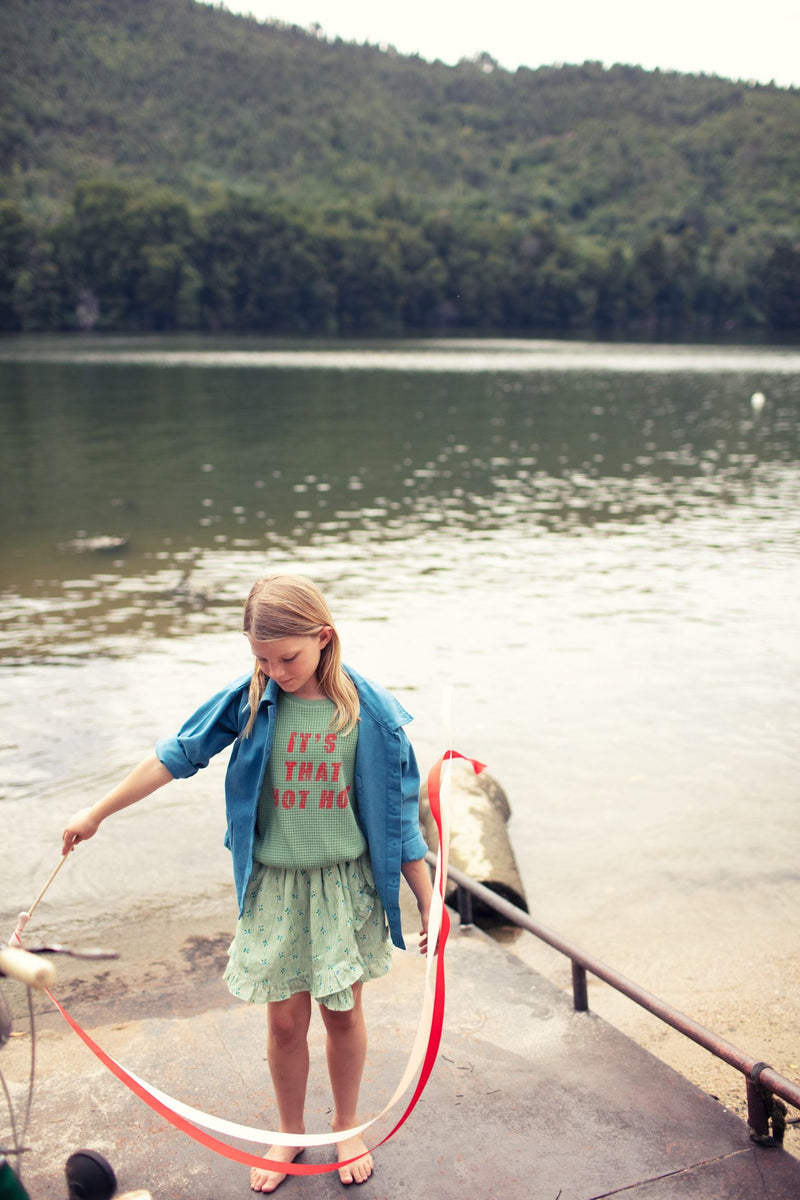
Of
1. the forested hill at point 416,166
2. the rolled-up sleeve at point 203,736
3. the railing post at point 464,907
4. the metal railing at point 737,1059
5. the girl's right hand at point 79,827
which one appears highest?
the forested hill at point 416,166

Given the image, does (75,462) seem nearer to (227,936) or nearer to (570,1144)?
(227,936)

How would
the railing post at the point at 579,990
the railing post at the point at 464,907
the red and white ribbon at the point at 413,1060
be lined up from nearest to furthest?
1. the red and white ribbon at the point at 413,1060
2. the railing post at the point at 579,990
3. the railing post at the point at 464,907

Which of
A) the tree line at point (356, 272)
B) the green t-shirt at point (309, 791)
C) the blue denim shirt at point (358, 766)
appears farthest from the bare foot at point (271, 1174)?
the tree line at point (356, 272)

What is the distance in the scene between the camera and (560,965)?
5242 millimetres

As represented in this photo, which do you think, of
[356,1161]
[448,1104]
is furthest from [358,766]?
[448,1104]

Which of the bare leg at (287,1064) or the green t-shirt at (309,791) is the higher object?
the green t-shirt at (309,791)

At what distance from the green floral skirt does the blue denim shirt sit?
0.20 ft

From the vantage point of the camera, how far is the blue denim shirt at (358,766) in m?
2.67

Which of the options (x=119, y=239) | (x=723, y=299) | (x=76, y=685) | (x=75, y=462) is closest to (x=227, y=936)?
(x=76, y=685)

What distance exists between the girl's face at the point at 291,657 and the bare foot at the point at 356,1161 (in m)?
1.26

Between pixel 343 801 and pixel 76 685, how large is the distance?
7.48m

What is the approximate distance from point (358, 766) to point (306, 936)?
452 mm

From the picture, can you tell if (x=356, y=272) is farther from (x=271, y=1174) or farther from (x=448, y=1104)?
(x=271, y=1174)

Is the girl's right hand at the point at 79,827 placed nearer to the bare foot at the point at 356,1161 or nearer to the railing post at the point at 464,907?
the bare foot at the point at 356,1161
